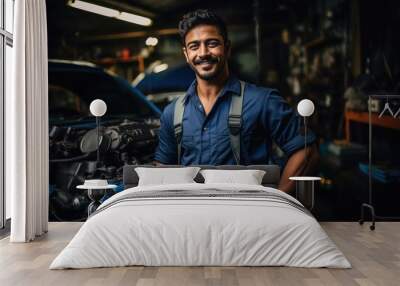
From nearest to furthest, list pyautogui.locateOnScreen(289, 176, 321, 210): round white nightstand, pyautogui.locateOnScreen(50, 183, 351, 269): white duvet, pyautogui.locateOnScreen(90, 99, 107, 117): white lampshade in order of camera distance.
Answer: pyautogui.locateOnScreen(50, 183, 351, 269): white duvet
pyautogui.locateOnScreen(289, 176, 321, 210): round white nightstand
pyautogui.locateOnScreen(90, 99, 107, 117): white lampshade

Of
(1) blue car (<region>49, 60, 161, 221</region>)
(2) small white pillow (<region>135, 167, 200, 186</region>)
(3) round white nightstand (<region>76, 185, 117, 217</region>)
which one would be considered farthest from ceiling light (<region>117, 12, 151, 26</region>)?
(3) round white nightstand (<region>76, 185, 117, 217</region>)

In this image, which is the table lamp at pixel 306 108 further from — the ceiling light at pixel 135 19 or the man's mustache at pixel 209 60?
the ceiling light at pixel 135 19

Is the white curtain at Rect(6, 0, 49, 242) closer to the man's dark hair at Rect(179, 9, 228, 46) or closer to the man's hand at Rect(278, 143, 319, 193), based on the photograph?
the man's dark hair at Rect(179, 9, 228, 46)

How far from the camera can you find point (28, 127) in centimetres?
605

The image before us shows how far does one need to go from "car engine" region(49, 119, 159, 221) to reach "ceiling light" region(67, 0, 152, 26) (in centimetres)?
126

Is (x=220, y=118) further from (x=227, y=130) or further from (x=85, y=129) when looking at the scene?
(x=85, y=129)

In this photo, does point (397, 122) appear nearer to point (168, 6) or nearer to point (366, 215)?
point (366, 215)

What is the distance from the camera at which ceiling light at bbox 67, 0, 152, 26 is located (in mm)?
7492

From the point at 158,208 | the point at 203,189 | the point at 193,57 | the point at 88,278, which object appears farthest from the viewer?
the point at 193,57

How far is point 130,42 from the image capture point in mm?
7535

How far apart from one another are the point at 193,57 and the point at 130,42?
0.85m

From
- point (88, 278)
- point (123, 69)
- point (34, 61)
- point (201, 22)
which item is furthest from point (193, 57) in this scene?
point (88, 278)

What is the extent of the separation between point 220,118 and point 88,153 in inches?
68.1

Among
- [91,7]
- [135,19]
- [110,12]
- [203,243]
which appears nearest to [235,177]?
[203,243]
